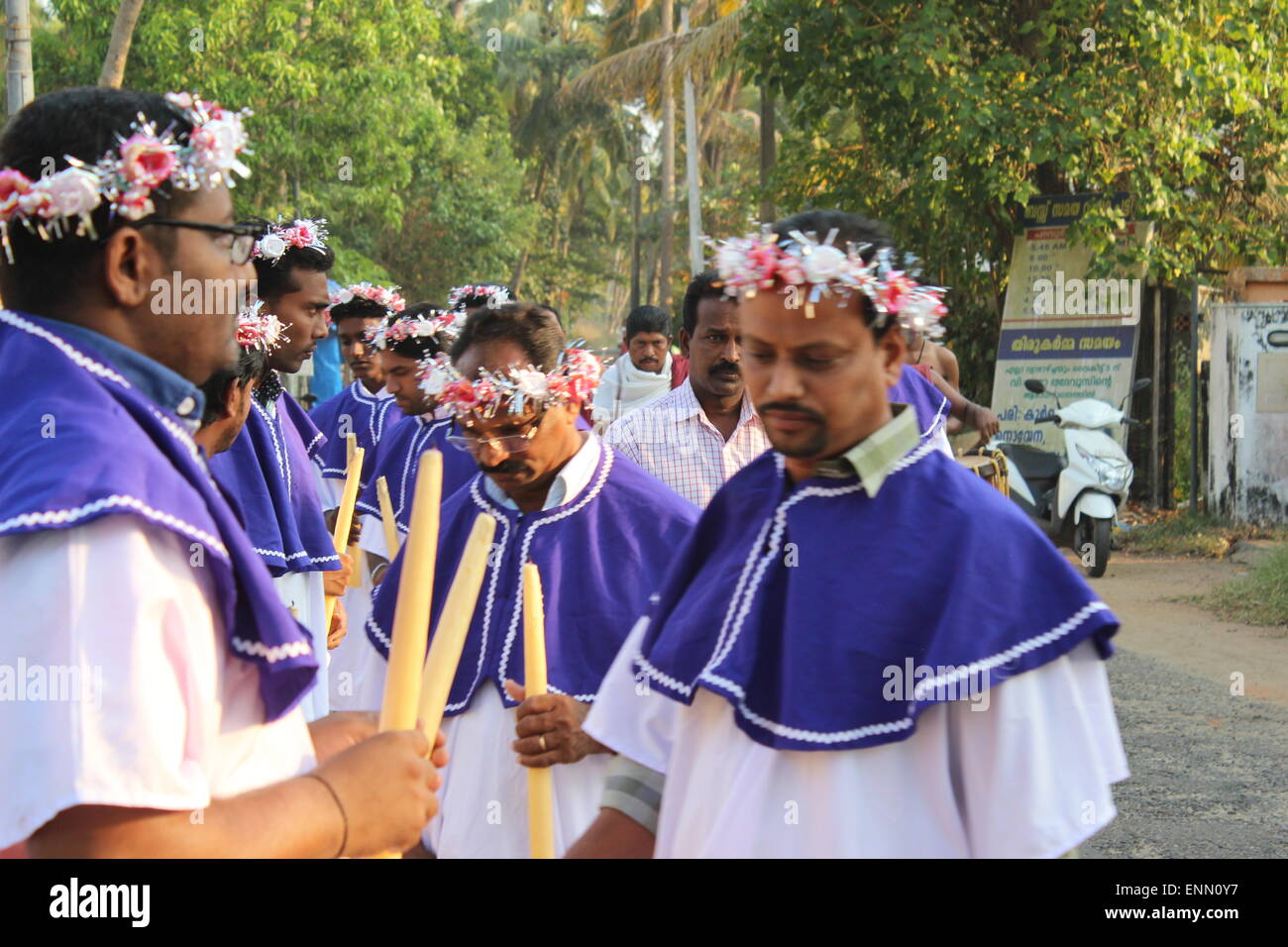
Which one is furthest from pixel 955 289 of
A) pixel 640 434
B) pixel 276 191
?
pixel 640 434

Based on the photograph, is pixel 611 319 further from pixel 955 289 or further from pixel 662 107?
pixel 955 289

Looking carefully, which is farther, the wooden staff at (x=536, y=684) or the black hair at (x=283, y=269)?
the black hair at (x=283, y=269)

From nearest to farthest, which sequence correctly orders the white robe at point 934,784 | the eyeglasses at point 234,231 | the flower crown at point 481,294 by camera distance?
the eyeglasses at point 234,231 → the white robe at point 934,784 → the flower crown at point 481,294

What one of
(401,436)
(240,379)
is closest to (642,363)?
(401,436)

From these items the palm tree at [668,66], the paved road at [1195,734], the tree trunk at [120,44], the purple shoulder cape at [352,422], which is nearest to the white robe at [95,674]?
the paved road at [1195,734]

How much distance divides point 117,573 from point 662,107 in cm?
3430

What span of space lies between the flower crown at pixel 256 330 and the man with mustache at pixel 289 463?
7.9 inches

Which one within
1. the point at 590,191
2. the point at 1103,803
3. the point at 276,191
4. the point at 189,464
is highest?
the point at 590,191

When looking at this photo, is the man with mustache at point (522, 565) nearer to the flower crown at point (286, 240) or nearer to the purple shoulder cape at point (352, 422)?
the flower crown at point (286, 240)

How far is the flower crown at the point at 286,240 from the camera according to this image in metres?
5.92

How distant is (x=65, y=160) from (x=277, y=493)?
3533mm

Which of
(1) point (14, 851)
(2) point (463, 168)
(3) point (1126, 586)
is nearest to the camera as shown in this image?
(1) point (14, 851)

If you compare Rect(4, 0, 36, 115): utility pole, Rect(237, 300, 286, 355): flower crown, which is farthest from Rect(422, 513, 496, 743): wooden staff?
Rect(4, 0, 36, 115): utility pole

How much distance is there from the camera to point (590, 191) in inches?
2173
